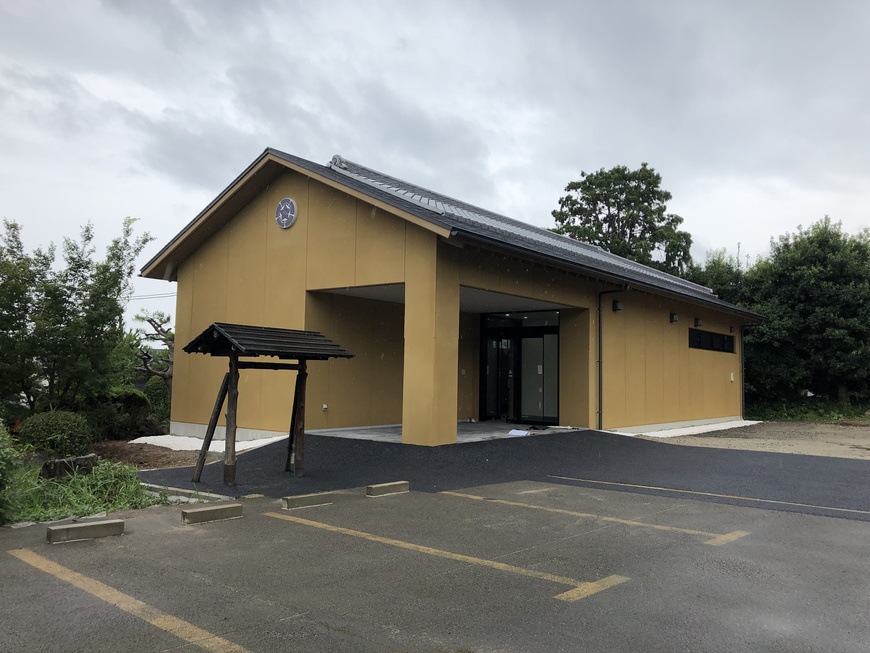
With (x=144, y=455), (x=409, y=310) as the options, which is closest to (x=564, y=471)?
(x=409, y=310)

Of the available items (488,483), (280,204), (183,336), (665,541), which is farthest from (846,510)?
(183,336)

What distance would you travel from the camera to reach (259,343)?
25.4ft

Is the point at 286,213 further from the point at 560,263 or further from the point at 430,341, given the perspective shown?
the point at 560,263

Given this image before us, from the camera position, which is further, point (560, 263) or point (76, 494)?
point (560, 263)

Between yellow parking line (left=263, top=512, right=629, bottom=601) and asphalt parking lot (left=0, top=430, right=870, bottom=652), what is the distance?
0.07 feet

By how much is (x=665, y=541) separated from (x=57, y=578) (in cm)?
457

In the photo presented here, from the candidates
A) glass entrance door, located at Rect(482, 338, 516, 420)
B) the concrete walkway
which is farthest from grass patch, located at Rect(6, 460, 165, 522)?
glass entrance door, located at Rect(482, 338, 516, 420)

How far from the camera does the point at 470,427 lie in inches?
542

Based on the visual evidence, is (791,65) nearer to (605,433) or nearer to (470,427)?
(605,433)

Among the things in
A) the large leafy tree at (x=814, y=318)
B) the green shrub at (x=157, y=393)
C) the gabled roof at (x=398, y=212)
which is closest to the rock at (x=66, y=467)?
the gabled roof at (x=398, y=212)

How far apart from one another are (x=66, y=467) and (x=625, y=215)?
30.6 meters

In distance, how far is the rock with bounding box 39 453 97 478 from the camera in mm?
7480

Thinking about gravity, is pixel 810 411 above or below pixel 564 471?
above

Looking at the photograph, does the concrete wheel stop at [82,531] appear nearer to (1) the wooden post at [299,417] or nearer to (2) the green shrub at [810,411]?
(1) the wooden post at [299,417]
